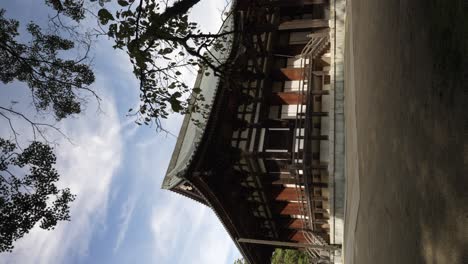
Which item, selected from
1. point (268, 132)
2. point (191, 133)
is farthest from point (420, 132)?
point (191, 133)

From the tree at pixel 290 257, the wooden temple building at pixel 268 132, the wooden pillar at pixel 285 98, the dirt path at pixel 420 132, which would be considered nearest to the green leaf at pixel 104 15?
the dirt path at pixel 420 132

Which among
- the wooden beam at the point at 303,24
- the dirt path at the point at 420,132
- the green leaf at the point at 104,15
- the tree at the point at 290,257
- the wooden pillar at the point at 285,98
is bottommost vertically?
the dirt path at the point at 420,132

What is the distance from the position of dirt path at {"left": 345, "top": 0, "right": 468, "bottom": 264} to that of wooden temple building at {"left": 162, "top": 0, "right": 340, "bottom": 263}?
833 cm

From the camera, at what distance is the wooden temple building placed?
1402cm

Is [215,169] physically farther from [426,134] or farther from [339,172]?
[426,134]

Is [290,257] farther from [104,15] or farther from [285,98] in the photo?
[104,15]

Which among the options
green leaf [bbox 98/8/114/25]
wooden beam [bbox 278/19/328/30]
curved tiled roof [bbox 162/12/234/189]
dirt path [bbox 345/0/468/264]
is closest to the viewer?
dirt path [bbox 345/0/468/264]

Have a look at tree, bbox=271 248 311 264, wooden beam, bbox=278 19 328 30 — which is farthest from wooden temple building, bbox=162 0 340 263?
tree, bbox=271 248 311 264

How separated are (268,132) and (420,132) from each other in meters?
11.9

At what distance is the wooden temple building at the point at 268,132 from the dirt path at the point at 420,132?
8328 millimetres

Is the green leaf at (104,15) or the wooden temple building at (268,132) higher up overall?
the wooden temple building at (268,132)

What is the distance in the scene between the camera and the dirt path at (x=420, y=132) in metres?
2.32

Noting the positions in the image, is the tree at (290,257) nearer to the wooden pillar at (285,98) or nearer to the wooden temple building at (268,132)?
the wooden temple building at (268,132)

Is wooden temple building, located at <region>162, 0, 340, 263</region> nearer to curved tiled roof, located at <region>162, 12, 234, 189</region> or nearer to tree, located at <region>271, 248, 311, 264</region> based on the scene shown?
curved tiled roof, located at <region>162, 12, 234, 189</region>
